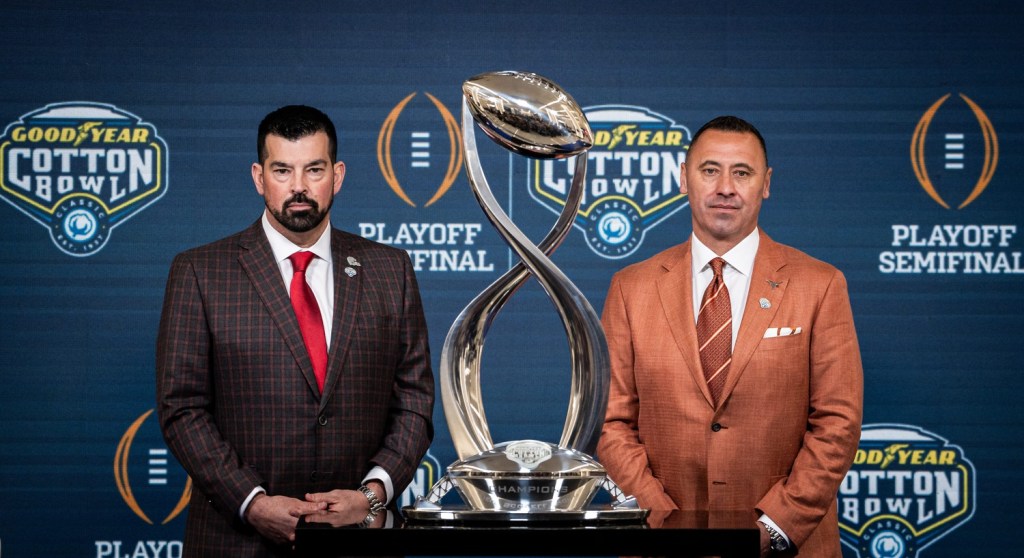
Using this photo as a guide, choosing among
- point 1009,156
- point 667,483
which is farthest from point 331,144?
point 1009,156

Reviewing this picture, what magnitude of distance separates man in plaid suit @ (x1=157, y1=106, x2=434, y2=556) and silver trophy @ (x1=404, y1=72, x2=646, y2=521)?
0.41 m

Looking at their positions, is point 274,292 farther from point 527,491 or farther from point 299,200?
point 527,491

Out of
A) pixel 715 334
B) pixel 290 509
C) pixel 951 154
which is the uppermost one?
pixel 951 154

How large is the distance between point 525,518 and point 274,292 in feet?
3.02

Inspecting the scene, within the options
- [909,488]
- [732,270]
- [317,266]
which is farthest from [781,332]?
[909,488]

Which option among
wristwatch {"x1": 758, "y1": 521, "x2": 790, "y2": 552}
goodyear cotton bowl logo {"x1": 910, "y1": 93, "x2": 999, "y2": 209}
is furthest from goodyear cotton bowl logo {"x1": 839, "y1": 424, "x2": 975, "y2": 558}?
wristwatch {"x1": 758, "y1": 521, "x2": 790, "y2": 552}

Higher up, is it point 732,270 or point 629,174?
point 629,174

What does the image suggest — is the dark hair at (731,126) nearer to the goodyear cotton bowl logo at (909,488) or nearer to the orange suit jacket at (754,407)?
the orange suit jacket at (754,407)

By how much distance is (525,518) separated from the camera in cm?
185

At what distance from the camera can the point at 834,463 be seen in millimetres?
2430

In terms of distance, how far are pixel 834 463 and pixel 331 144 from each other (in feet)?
4.02

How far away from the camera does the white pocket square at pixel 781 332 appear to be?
251 cm

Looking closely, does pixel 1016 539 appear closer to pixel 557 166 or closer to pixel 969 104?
pixel 969 104

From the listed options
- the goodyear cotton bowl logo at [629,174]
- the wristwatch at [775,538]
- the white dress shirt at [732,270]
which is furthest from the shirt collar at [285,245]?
the goodyear cotton bowl logo at [629,174]
